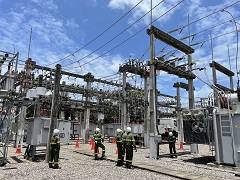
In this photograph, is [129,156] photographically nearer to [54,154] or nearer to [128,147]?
[128,147]

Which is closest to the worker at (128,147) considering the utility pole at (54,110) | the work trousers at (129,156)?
the work trousers at (129,156)

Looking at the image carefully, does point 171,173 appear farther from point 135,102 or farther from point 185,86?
point 185,86

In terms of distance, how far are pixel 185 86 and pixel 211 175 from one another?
22.1m

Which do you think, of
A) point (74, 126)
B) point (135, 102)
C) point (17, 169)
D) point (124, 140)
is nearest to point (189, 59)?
point (135, 102)

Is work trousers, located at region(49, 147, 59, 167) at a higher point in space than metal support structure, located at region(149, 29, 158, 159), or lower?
lower

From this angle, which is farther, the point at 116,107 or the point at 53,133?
the point at 116,107

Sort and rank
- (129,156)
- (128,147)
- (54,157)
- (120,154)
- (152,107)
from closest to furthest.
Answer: (54,157)
(129,156)
(128,147)
(120,154)
(152,107)

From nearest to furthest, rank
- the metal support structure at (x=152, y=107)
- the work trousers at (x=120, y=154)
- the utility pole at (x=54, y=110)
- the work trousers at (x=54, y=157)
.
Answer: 1. the work trousers at (x=54, y=157)
2. the work trousers at (x=120, y=154)
3. the utility pole at (x=54, y=110)
4. the metal support structure at (x=152, y=107)

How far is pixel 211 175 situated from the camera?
881cm

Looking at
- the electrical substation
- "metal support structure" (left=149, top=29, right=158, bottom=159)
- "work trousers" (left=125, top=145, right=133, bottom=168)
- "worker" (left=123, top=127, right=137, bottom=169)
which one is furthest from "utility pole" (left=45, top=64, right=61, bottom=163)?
"metal support structure" (left=149, top=29, right=158, bottom=159)

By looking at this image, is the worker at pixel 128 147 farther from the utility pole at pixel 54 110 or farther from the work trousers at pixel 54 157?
the utility pole at pixel 54 110

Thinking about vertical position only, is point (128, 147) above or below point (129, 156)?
above

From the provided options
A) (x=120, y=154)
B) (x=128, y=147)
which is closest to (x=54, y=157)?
(x=120, y=154)

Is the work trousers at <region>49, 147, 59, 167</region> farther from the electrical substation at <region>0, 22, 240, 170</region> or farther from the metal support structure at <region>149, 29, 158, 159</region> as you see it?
the metal support structure at <region>149, 29, 158, 159</region>
